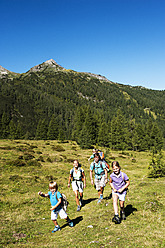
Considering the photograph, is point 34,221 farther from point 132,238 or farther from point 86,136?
point 86,136

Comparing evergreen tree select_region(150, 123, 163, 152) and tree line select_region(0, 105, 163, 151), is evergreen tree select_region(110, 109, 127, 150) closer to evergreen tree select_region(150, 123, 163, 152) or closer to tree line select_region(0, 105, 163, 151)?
tree line select_region(0, 105, 163, 151)

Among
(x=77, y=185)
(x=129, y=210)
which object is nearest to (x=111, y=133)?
(x=77, y=185)

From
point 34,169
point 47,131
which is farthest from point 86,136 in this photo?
point 47,131

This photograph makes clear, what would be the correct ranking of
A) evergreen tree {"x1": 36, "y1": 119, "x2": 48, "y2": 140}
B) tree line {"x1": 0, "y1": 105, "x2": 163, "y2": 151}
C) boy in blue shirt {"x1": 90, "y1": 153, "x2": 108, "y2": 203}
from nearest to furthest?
1. boy in blue shirt {"x1": 90, "y1": 153, "x2": 108, "y2": 203}
2. tree line {"x1": 0, "y1": 105, "x2": 163, "y2": 151}
3. evergreen tree {"x1": 36, "y1": 119, "x2": 48, "y2": 140}

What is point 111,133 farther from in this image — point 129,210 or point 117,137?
point 129,210

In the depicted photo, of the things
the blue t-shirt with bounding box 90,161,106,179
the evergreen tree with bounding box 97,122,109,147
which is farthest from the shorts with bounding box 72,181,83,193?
the evergreen tree with bounding box 97,122,109,147

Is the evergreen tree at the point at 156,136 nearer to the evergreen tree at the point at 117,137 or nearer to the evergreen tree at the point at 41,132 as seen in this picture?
the evergreen tree at the point at 117,137

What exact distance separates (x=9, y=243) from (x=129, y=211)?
17.3ft

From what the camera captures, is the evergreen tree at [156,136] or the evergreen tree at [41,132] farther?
the evergreen tree at [41,132]

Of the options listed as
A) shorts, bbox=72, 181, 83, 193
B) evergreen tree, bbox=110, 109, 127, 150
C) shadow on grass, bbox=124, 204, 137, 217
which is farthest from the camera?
evergreen tree, bbox=110, 109, 127, 150

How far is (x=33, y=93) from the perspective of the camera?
198m

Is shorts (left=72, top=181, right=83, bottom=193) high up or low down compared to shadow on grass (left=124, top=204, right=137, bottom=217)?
up

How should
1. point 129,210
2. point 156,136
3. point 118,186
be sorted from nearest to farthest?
point 118,186, point 129,210, point 156,136

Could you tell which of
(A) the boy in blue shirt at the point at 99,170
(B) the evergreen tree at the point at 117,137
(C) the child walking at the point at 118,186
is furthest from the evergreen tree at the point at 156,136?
(C) the child walking at the point at 118,186
